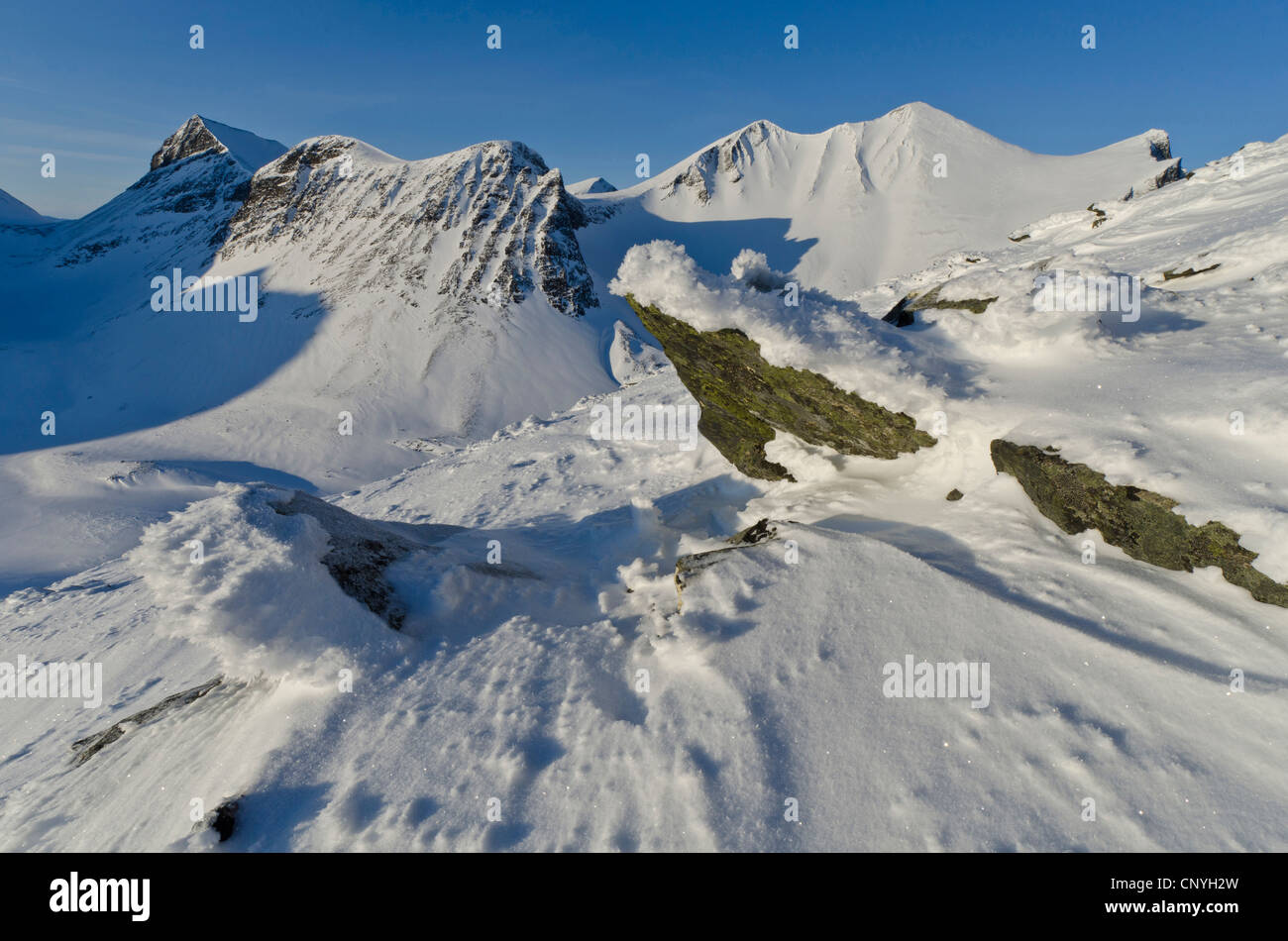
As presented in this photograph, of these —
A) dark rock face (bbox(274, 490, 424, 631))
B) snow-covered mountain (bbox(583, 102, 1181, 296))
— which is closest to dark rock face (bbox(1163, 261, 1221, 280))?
dark rock face (bbox(274, 490, 424, 631))

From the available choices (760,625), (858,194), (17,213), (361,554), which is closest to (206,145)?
(17,213)

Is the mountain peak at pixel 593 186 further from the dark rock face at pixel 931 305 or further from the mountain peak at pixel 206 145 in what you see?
the dark rock face at pixel 931 305

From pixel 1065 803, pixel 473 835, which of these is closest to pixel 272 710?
pixel 473 835

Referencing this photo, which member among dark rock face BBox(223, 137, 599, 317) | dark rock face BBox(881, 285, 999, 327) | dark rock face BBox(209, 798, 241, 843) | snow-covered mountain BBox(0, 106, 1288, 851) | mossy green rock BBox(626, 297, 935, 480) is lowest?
dark rock face BBox(209, 798, 241, 843)

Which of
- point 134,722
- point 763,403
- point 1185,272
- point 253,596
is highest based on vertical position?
point 1185,272

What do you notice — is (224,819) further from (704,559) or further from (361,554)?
(704,559)

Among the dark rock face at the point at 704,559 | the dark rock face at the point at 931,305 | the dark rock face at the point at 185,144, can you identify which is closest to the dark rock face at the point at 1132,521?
the dark rock face at the point at 704,559

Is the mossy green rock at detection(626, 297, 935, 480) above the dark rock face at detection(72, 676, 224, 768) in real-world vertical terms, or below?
above

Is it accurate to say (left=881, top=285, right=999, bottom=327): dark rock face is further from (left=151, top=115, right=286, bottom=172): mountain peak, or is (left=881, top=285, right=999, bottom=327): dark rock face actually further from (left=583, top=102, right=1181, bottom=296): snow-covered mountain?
(left=151, top=115, right=286, bottom=172): mountain peak
